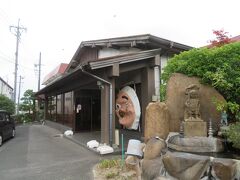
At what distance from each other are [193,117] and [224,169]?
1894 millimetres

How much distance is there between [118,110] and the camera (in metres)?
11.3

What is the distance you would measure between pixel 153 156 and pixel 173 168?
971 millimetres

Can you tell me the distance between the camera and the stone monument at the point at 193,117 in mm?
5898

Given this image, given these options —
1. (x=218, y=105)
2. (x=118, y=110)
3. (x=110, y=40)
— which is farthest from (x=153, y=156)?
(x=110, y=40)

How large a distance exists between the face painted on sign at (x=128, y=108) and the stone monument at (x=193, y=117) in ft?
14.9

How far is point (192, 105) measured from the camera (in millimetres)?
6062

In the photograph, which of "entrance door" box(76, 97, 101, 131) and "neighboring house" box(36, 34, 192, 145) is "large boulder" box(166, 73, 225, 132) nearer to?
"neighboring house" box(36, 34, 192, 145)

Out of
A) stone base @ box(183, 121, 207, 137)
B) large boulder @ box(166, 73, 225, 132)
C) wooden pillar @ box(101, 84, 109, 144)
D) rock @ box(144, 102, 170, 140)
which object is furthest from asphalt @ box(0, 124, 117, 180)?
large boulder @ box(166, 73, 225, 132)

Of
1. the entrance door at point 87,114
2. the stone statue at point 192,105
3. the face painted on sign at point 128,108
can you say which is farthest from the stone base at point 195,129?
the entrance door at point 87,114

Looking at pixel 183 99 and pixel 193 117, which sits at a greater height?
pixel 183 99

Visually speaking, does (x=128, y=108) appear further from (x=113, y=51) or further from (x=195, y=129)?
(x=195, y=129)

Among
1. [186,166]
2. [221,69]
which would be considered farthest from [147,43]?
[186,166]

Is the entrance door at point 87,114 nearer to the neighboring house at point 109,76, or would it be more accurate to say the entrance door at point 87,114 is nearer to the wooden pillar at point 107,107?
the neighboring house at point 109,76

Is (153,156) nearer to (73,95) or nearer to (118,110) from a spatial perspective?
(118,110)
